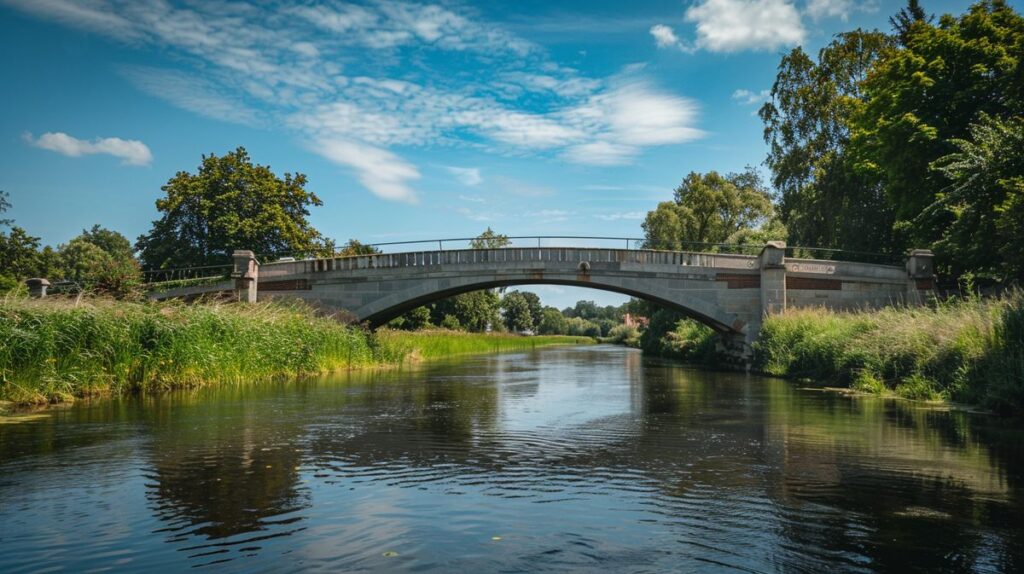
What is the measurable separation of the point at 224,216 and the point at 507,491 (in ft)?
110

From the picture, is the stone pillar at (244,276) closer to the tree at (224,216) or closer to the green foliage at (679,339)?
the tree at (224,216)

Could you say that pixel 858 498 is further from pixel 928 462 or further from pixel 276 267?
pixel 276 267

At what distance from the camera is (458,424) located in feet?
35.5

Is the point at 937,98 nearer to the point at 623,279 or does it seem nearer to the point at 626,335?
the point at 623,279

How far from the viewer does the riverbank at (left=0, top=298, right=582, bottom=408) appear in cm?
1217

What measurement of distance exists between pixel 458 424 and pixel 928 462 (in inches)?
244

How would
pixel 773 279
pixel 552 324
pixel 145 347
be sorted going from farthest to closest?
pixel 552 324
pixel 773 279
pixel 145 347


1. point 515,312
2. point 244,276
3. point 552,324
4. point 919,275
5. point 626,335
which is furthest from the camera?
point 552,324

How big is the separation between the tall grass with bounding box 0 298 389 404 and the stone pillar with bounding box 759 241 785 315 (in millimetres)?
16879

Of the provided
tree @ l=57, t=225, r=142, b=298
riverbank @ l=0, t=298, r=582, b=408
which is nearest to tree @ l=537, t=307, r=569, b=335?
tree @ l=57, t=225, r=142, b=298

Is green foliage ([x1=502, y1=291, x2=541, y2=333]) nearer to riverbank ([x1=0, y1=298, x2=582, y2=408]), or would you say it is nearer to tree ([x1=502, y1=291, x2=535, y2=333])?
tree ([x1=502, y1=291, x2=535, y2=333])

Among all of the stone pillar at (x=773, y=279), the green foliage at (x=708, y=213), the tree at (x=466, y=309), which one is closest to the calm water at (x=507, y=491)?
the stone pillar at (x=773, y=279)

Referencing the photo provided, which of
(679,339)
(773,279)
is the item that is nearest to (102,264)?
(773,279)

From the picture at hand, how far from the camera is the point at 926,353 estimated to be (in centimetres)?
1501
